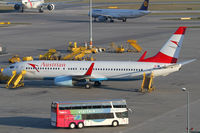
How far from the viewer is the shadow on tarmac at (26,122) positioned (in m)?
49.2

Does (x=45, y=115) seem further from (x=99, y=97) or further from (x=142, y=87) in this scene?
(x=142, y=87)

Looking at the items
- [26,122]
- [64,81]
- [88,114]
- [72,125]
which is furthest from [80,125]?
[64,81]

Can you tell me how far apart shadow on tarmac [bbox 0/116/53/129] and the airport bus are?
2.04 meters

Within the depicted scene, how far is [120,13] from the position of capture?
17225cm

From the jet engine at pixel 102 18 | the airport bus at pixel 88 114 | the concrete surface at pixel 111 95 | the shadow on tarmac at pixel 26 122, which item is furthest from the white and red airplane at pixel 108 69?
the jet engine at pixel 102 18

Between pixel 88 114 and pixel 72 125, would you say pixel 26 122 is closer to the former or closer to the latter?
pixel 72 125

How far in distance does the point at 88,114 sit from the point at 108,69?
20.3 meters

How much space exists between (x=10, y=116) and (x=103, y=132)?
473 inches

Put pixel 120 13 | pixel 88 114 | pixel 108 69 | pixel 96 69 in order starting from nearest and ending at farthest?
pixel 88 114, pixel 108 69, pixel 96 69, pixel 120 13

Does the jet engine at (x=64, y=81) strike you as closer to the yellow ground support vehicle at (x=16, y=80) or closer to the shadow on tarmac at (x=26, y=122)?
the yellow ground support vehicle at (x=16, y=80)

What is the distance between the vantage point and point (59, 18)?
624ft

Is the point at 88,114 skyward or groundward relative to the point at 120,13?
skyward

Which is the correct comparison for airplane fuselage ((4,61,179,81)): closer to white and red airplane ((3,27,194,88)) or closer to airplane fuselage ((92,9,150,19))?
white and red airplane ((3,27,194,88))

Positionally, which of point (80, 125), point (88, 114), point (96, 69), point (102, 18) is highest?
point (88, 114)
